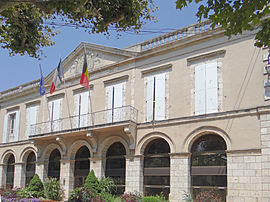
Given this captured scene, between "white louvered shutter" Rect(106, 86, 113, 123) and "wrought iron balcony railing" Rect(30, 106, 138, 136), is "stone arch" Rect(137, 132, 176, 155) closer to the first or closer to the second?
"wrought iron balcony railing" Rect(30, 106, 138, 136)

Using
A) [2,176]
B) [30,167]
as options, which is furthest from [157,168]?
[2,176]

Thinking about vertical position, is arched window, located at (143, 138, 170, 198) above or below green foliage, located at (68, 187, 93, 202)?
above

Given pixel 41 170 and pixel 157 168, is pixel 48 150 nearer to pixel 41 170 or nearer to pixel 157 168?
pixel 41 170

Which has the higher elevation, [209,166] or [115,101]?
[115,101]

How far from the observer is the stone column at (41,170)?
19.5m

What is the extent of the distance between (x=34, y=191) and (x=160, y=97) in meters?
8.23

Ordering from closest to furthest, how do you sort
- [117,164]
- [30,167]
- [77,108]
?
[117,164] → [77,108] → [30,167]

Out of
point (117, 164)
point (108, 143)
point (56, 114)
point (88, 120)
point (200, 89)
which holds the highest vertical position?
point (200, 89)

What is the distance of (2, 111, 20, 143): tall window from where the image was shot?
2231 cm

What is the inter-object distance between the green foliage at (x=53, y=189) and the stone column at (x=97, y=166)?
90.3 inches

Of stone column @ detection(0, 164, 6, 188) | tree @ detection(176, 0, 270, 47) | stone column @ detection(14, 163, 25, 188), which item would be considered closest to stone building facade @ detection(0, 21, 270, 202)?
stone column @ detection(14, 163, 25, 188)

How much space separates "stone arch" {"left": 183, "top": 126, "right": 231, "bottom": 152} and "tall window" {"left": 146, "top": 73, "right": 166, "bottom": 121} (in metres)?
1.65

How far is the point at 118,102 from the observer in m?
16.6

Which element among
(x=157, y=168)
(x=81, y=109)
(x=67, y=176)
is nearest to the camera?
(x=157, y=168)
